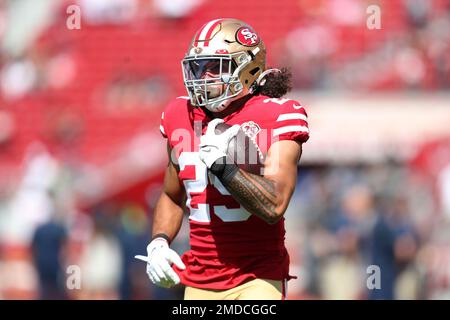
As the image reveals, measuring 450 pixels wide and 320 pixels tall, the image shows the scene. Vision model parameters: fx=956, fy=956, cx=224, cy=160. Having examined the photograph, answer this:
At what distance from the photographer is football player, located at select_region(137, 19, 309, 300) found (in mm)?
3965

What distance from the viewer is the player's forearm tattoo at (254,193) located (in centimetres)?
373

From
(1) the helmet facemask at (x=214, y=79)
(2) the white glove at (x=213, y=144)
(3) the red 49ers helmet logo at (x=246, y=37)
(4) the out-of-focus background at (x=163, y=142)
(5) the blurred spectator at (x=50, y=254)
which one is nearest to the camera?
(2) the white glove at (x=213, y=144)

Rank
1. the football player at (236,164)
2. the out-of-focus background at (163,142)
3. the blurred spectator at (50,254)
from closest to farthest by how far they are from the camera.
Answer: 1. the football player at (236,164)
2. the blurred spectator at (50,254)
3. the out-of-focus background at (163,142)

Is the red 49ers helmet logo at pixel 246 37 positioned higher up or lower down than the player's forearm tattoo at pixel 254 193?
higher up

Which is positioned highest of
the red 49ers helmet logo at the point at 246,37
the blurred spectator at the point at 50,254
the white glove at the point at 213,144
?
the red 49ers helmet logo at the point at 246,37

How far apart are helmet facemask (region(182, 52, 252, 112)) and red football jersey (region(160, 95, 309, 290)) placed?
0.29ft

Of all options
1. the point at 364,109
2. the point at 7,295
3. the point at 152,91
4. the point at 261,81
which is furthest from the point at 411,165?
the point at 261,81

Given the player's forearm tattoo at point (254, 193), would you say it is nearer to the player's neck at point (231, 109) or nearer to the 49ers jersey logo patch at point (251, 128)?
the 49ers jersey logo patch at point (251, 128)

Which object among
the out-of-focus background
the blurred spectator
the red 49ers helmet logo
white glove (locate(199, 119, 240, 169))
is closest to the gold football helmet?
the red 49ers helmet logo

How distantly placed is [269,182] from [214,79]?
56 centimetres

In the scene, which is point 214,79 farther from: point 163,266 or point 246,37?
point 163,266

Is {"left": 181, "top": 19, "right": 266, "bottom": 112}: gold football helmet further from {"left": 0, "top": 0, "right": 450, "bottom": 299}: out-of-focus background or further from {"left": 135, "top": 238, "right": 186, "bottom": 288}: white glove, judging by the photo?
{"left": 0, "top": 0, "right": 450, "bottom": 299}: out-of-focus background

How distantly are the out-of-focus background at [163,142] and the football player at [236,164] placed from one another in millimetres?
5493

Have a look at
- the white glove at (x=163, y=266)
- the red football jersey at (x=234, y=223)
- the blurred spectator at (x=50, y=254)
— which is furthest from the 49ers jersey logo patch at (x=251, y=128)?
the blurred spectator at (x=50, y=254)
